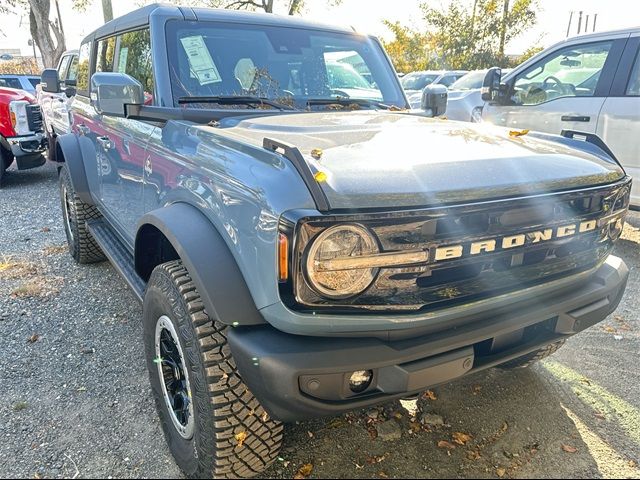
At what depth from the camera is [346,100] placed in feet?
10.5

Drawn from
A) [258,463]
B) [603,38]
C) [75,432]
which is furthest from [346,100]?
[603,38]

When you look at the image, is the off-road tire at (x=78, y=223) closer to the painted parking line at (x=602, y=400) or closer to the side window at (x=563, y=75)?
the painted parking line at (x=602, y=400)

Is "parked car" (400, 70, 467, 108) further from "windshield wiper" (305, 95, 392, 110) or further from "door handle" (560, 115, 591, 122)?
"windshield wiper" (305, 95, 392, 110)

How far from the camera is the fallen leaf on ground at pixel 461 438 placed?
238 centimetres

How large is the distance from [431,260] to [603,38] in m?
4.71

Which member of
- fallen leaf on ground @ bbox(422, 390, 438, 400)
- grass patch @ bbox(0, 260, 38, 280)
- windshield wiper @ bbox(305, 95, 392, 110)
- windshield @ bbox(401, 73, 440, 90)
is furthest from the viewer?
windshield @ bbox(401, 73, 440, 90)

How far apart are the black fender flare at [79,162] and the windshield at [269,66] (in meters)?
1.51

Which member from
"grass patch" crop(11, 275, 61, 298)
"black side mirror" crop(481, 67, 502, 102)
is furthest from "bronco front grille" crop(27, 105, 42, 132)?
"black side mirror" crop(481, 67, 502, 102)

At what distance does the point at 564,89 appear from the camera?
562cm

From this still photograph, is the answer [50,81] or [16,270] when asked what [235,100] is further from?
[50,81]

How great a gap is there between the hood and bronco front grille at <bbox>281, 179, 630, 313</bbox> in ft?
0.18

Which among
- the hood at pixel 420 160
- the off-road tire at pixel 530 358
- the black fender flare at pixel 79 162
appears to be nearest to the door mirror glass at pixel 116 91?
the hood at pixel 420 160

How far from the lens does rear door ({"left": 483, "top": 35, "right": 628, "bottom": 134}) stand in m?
5.15

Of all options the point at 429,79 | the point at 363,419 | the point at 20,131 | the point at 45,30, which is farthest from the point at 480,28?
the point at 363,419
